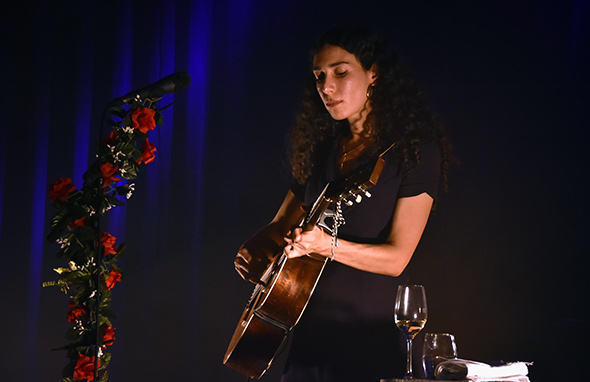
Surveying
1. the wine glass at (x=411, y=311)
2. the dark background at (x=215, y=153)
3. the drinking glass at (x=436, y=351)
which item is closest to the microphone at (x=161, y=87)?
the wine glass at (x=411, y=311)

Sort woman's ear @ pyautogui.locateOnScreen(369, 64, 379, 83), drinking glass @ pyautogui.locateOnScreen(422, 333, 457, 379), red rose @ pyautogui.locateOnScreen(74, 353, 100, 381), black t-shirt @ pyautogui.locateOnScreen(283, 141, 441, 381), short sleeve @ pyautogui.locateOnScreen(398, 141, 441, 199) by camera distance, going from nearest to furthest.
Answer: drinking glass @ pyautogui.locateOnScreen(422, 333, 457, 379) < red rose @ pyautogui.locateOnScreen(74, 353, 100, 381) < black t-shirt @ pyautogui.locateOnScreen(283, 141, 441, 381) < short sleeve @ pyautogui.locateOnScreen(398, 141, 441, 199) < woman's ear @ pyautogui.locateOnScreen(369, 64, 379, 83)

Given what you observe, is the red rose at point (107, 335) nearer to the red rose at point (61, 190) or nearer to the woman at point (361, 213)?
the red rose at point (61, 190)

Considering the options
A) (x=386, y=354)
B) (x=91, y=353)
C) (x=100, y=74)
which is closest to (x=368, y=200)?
(x=386, y=354)

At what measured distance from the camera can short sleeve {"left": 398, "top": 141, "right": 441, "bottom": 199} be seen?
179 centimetres

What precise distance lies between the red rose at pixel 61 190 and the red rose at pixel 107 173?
0.08 m

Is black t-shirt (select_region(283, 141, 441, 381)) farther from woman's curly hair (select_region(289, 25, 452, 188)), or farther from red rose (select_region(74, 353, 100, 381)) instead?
red rose (select_region(74, 353, 100, 381))

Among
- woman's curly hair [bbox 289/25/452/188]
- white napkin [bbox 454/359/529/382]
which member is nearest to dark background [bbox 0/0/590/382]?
woman's curly hair [bbox 289/25/452/188]

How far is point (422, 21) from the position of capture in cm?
318

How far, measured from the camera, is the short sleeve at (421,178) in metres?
1.79

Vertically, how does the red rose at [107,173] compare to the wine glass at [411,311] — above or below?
above

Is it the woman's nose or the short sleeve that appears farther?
the woman's nose

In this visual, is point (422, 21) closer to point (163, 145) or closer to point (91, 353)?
point (163, 145)

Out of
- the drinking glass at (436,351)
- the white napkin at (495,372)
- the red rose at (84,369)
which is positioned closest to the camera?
the white napkin at (495,372)

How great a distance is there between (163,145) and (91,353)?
2.23 metres
